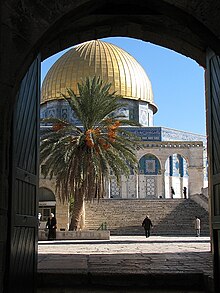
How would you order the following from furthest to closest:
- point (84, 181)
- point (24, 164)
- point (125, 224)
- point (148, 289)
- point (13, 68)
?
point (125, 224) < point (84, 181) < point (148, 289) < point (24, 164) < point (13, 68)

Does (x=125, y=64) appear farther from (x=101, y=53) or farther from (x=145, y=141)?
(x=145, y=141)

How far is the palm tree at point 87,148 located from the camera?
19578 millimetres

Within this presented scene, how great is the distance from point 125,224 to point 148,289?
23485mm

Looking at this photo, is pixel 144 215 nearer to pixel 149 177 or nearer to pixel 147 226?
pixel 147 226

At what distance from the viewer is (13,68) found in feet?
11.4

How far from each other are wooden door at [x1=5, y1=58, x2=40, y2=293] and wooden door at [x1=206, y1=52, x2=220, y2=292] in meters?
1.75

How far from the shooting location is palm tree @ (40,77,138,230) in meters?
19.6

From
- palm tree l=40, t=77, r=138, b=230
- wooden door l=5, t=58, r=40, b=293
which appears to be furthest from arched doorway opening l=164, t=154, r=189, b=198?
wooden door l=5, t=58, r=40, b=293

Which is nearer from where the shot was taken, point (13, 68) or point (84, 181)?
point (13, 68)

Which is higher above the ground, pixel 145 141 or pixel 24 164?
pixel 145 141

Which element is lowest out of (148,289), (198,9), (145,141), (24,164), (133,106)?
(148,289)

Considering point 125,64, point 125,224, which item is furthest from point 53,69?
point 125,224

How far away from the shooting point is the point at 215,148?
18.3 ft

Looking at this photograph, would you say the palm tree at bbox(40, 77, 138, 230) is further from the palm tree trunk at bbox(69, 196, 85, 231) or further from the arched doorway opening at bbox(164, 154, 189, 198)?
the arched doorway opening at bbox(164, 154, 189, 198)
